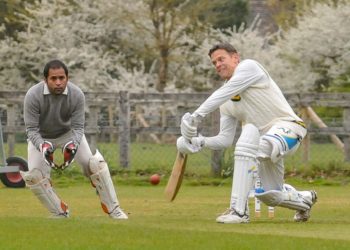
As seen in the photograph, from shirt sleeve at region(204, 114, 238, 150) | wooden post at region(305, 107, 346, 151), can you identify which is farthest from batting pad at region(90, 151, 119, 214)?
wooden post at region(305, 107, 346, 151)

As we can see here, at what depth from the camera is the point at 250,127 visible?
41.8 feet

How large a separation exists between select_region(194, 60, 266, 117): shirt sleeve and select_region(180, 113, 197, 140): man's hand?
7 centimetres

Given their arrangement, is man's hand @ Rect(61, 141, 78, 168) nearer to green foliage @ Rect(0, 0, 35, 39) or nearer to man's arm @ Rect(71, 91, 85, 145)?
man's arm @ Rect(71, 91, 85, 145)

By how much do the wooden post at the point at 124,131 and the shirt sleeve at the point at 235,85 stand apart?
10988 millimetres

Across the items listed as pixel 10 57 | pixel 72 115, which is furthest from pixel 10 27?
pixel 72 115

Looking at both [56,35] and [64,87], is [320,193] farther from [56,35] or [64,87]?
[56,35]

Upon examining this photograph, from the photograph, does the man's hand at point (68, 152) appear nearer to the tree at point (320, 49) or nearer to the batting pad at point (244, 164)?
the batting pad at point (244, 164)

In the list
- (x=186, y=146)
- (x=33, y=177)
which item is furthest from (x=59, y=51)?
(x=186, y=146)

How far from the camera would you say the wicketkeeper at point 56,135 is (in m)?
13.3

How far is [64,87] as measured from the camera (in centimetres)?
1330

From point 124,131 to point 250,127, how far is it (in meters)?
11.3

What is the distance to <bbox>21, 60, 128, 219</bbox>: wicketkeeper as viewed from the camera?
13.3 m

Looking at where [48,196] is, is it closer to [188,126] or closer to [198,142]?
[198,142]

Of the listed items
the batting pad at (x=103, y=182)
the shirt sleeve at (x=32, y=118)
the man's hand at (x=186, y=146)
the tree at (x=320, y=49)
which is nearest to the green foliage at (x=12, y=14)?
the tree at (x=320, y=49)
